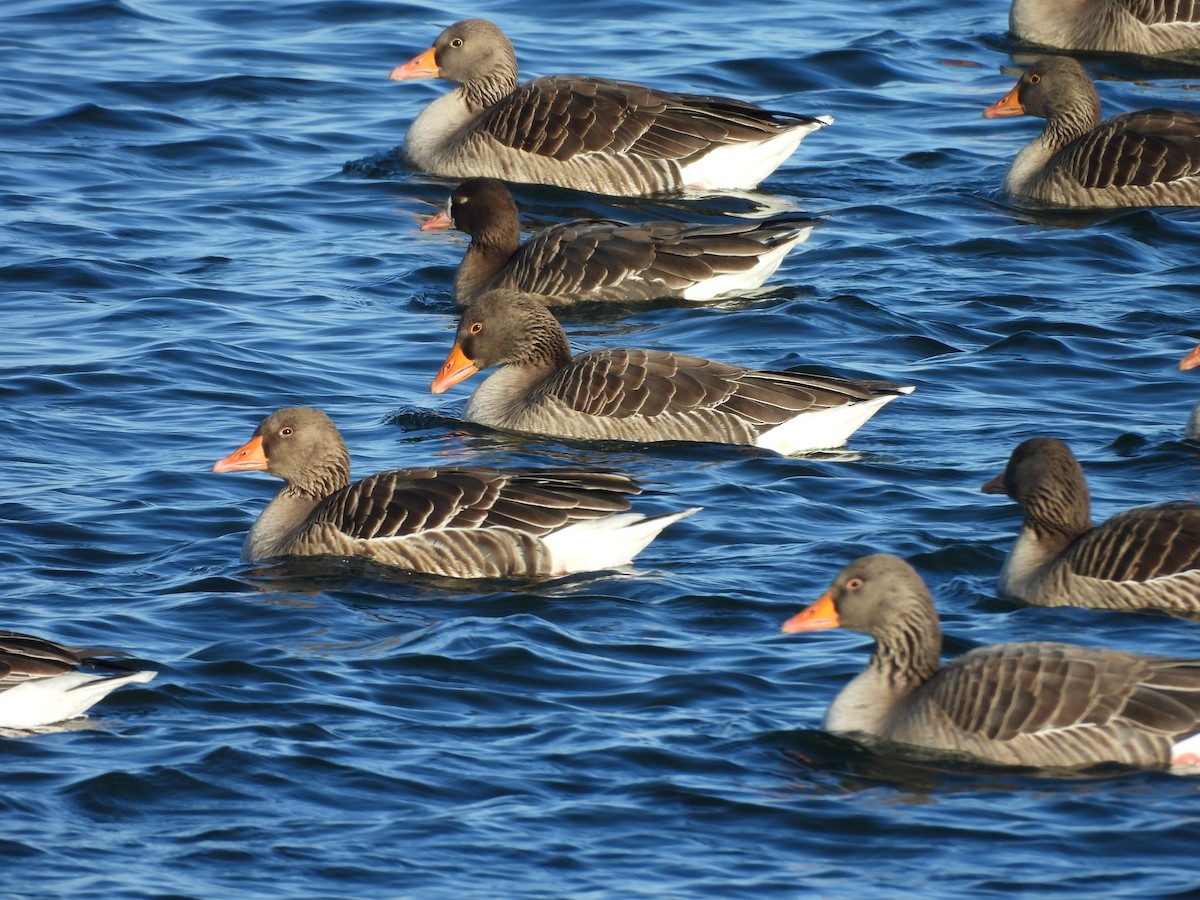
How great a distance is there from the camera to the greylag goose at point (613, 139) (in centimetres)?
2042

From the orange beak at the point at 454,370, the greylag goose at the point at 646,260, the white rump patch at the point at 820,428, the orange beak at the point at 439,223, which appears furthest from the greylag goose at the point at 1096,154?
the orange beak at the point at 454,370

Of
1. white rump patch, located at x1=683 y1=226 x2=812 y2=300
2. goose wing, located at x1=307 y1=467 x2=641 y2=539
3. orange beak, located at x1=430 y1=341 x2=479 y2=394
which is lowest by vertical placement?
goose wing, located at x1=307 y1=467 x2=641 y2=539

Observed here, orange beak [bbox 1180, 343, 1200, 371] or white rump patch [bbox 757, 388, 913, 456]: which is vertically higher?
orange beak [bbox 1180, 343, 1200, 371]

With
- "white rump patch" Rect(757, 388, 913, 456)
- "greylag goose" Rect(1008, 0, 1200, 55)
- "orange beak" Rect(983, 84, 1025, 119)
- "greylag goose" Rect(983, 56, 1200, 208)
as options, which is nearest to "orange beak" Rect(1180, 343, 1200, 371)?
"white rump patch" Rect(757, 388, 913, 456)

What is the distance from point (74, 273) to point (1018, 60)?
1200 cm

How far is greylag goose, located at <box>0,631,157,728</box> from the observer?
31.6ft

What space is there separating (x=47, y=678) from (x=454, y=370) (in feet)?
19.2

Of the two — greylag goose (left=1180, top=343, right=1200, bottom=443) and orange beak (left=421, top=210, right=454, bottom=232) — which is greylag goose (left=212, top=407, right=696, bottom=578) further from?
orange beak (left=421, top=210, right=454, bottom=232)

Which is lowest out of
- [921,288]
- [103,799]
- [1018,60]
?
[103,799]

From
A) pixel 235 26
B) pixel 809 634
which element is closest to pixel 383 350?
pixel 809 634

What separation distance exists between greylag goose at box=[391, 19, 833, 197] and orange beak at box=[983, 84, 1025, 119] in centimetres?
184

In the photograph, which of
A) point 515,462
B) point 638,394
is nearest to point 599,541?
point 515,462

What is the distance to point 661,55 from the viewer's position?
25625 mm

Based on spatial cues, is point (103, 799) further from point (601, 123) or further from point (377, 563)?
point (601, 123)
